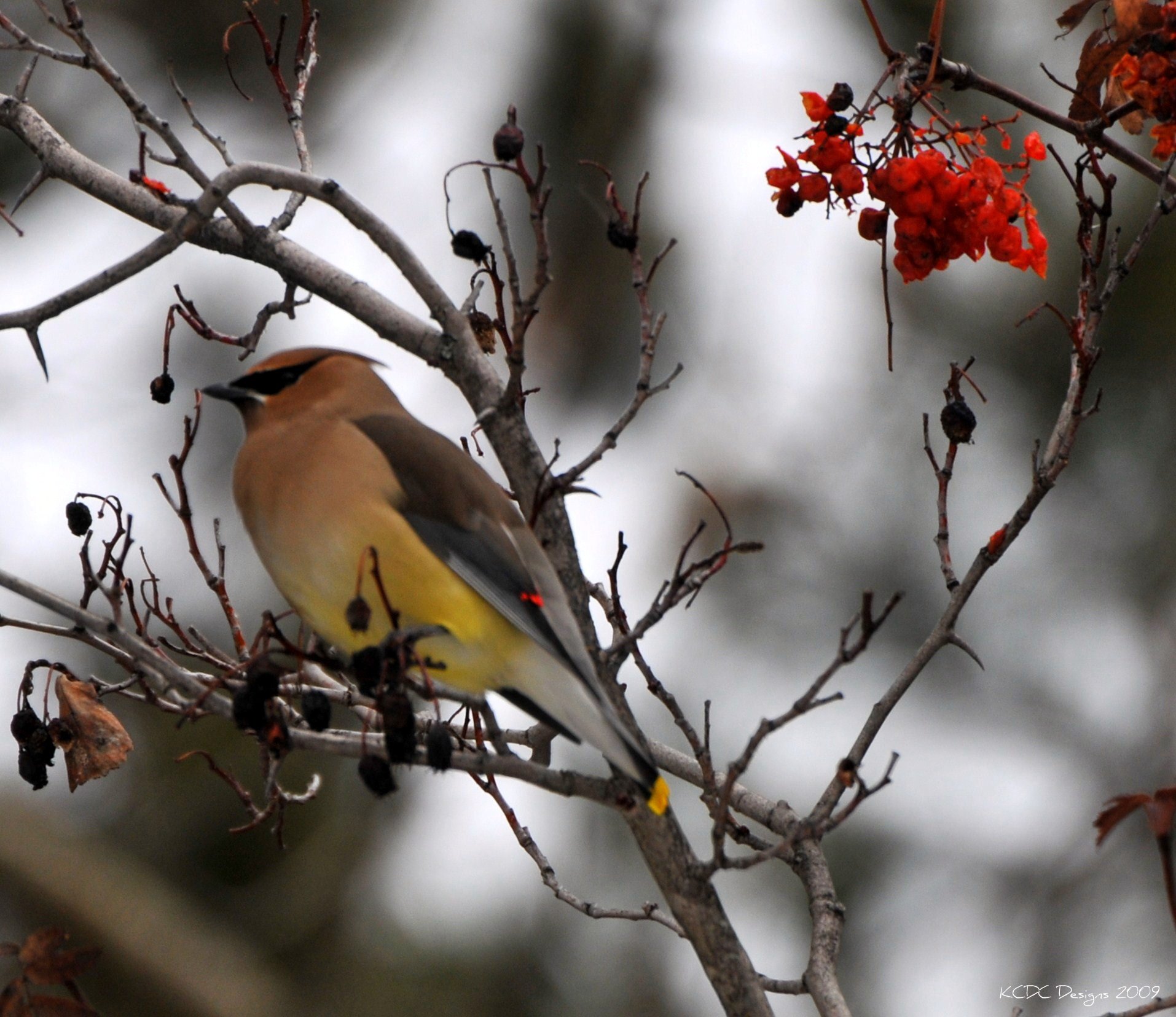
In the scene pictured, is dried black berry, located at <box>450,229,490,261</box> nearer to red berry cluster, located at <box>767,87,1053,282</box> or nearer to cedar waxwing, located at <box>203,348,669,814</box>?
cedar waxwing, located at <box>203,348,669,814</box>

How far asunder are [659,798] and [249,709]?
0.76 metres

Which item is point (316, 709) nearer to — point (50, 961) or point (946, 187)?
point (50, 961)

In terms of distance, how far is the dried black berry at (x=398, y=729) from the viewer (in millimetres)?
2314

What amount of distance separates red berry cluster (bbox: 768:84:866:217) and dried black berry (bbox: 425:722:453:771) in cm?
145

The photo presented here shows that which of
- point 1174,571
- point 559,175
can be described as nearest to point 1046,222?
point 1174,571

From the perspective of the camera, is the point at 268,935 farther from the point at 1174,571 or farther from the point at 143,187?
the point at 143,187

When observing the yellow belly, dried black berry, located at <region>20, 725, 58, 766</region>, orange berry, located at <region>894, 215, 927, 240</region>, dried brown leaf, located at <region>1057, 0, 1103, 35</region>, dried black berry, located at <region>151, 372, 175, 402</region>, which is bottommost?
dried black berry, located at <region>20, 725, 58, 766</region>

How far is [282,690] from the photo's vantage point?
295 cm

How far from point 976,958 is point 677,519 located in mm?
3105

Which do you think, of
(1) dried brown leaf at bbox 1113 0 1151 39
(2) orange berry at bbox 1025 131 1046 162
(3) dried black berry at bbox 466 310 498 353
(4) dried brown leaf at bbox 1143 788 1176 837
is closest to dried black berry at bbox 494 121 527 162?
(3) dried black berry at bbox 466 310 498 353

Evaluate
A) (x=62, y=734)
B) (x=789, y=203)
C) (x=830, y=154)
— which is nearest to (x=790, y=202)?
(x=789, y=203)

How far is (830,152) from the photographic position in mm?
3141

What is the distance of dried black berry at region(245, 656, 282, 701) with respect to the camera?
2.29 m

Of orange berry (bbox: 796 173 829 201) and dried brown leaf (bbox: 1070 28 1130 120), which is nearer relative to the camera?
dried brown leaf (bbox: 1070 28 1130 120)
